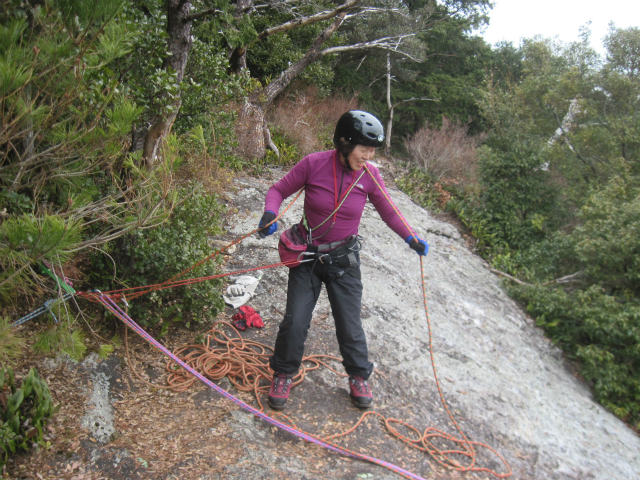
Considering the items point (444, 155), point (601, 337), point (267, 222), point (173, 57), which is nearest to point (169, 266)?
point (267, 222)

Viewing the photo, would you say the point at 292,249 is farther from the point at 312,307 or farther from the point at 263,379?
the point at 263,379

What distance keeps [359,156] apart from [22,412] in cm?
229

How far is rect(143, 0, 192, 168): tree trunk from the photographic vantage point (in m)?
3.22

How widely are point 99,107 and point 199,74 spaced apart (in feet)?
8.90

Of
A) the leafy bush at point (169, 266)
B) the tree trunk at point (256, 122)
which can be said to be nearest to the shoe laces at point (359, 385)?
the leafy bush at point (169, 266)

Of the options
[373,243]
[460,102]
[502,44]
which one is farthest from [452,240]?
[502,44]

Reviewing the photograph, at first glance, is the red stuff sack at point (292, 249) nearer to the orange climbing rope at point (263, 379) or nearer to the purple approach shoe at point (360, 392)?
the orange climbing rope at point (263, 379)

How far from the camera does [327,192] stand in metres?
3.15

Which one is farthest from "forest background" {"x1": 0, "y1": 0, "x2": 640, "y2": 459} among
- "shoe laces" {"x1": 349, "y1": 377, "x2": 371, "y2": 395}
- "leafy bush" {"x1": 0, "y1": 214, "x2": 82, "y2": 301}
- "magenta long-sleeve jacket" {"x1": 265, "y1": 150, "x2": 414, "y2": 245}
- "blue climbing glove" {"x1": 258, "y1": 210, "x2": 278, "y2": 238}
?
"shoe laces" {"x1": 349, "y1": 377, "x2": 371, "y2": 395}

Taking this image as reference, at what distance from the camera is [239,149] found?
29.6 ft

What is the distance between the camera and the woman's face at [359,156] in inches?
118

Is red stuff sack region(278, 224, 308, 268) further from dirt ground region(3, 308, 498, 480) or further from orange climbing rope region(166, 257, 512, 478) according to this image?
dirt ground region(3, 308, 498, 480)

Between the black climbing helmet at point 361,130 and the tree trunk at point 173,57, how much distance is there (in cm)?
114

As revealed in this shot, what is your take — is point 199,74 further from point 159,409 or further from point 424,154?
point 424,154
